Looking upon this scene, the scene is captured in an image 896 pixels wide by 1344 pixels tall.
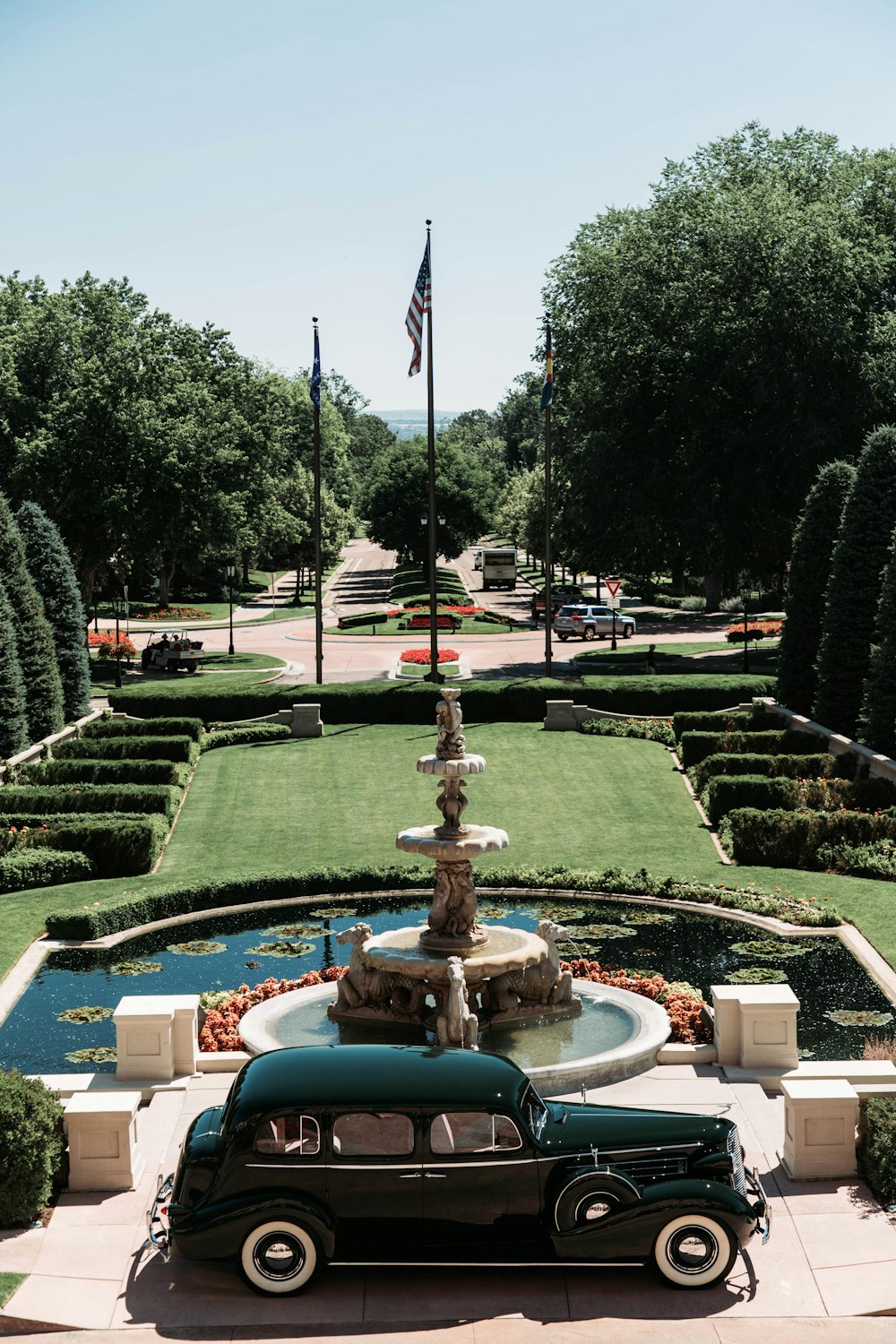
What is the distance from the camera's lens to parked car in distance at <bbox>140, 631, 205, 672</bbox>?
59.6m

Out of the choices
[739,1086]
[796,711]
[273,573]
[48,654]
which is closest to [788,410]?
[796,711]

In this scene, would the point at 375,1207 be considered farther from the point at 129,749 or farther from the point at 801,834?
the point at 129,749

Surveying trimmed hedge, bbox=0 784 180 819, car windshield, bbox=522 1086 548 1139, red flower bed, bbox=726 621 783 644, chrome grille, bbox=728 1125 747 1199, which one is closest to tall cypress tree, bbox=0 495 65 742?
trimmed hedge, bbox=0 784 180 819

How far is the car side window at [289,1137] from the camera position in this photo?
481 inches

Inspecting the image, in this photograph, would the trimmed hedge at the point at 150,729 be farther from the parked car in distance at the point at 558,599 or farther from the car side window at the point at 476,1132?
the parked car in distance at the point at 558,599

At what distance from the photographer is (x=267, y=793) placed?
3469cm

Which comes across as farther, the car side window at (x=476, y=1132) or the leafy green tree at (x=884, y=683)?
the leafy green tree at (x=884, y=683)

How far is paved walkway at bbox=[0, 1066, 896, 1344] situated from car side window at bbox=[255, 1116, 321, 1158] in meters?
1.13

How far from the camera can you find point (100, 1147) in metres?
14.2

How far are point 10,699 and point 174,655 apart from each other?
23.0 m

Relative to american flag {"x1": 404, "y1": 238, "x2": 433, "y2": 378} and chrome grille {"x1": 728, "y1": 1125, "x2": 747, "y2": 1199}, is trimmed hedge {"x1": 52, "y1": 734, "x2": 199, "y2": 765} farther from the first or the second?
chrome grille {"x1": 728, "y1": 1125, "x2": 747, "y2": 1199}

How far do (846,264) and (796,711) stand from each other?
743 inches

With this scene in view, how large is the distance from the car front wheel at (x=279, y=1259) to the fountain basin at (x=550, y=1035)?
4902 mm

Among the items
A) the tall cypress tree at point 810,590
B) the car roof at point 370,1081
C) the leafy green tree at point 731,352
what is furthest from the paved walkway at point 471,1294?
the leafy green tree at point 731,352
